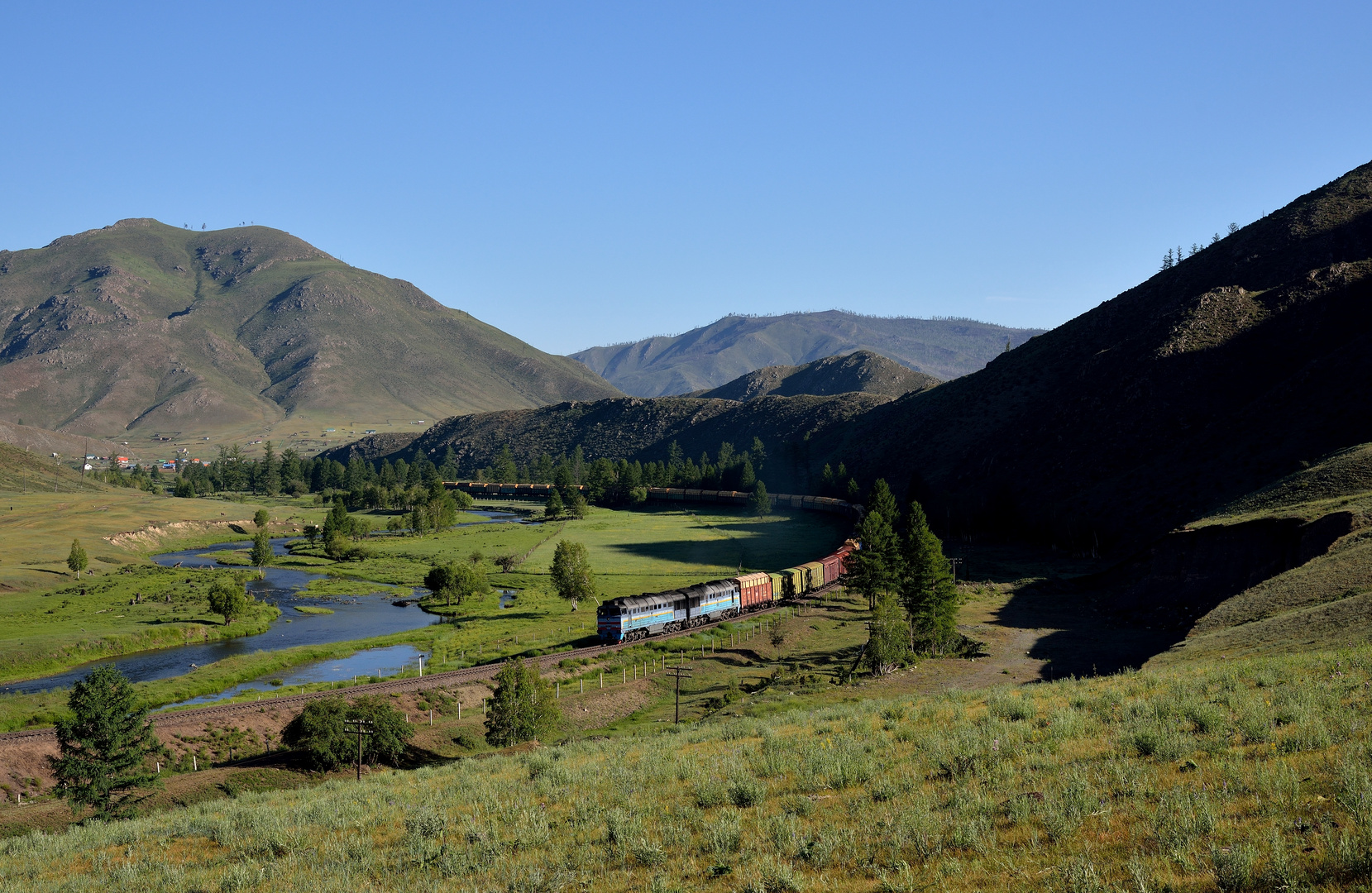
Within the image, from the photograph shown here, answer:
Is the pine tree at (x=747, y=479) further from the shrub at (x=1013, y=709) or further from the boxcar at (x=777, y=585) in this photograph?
the shrub at (x=1013, y=709)

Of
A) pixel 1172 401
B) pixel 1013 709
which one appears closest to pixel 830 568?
pixel 1172 401

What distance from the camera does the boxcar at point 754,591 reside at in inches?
3059

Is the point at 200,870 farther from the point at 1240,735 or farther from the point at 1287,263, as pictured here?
the point at 1287,263

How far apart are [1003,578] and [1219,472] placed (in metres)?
26.3

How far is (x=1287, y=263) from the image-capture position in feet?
436

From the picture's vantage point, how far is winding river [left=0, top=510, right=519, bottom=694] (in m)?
61.9

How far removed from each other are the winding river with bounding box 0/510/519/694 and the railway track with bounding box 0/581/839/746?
10194mm

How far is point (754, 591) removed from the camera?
79.2 m

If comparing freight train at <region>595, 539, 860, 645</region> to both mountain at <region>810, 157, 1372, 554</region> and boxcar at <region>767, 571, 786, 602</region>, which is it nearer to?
boxcar at <region>767, 571, 786, 602</region>

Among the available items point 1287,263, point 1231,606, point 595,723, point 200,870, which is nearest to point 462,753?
point 595,723

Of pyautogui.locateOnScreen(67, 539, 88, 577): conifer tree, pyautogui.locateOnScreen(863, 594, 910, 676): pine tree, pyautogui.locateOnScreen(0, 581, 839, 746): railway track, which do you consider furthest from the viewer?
pyautogui.locateOnScreen(67, 539, 88, 577): conifer tree

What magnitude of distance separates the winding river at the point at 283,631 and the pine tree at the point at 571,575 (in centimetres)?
1175

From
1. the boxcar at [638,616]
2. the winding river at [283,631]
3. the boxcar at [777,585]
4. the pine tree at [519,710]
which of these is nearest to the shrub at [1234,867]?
the pine tree at [519,710]

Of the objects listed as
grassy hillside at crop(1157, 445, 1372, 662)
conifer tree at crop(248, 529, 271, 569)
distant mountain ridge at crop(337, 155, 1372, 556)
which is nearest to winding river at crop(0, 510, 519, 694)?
conifer tree at crop(248, 529, 271, 569)
